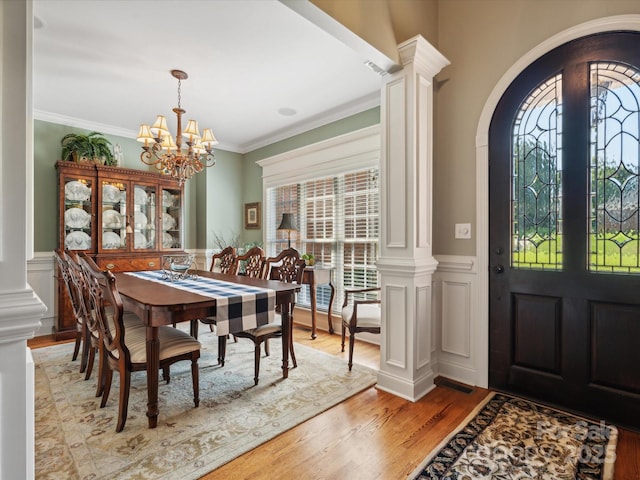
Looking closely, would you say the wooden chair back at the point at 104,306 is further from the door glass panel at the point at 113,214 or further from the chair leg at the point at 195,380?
the door glass panel at the point at 113,214

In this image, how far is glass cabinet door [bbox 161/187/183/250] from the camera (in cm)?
484

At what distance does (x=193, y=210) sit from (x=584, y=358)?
511 cm

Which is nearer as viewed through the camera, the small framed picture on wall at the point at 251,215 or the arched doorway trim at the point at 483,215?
the arched doorway trim at the point at 483,215

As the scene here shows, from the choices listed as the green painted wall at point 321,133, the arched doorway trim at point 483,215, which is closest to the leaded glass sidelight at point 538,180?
the arched doorway trim at point 483,215

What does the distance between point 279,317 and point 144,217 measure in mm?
2928

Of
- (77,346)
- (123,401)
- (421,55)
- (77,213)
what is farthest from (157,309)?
(77,213)

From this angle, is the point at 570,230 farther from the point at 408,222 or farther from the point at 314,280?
the point at 314,280

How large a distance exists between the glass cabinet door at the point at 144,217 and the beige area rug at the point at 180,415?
1830 millimetres

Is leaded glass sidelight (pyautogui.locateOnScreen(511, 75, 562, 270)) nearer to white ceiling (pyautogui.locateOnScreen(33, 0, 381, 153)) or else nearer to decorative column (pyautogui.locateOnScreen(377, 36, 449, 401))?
decorative column (pyautogui.locateOnScreen(377, 36, 449, 401))

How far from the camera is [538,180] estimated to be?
228 centimetres

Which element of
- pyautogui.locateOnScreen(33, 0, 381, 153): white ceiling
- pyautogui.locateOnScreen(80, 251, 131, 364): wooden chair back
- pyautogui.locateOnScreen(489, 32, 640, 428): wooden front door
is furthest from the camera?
pyautogui.locateOnScreen(33, 0, 381, 153): white ceiling

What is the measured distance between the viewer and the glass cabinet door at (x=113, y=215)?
426 cm

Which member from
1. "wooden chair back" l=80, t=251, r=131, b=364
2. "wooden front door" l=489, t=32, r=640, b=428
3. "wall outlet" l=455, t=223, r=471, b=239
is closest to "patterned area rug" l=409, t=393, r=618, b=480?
"wooden front door" l=489, t=32, r=640, b=428

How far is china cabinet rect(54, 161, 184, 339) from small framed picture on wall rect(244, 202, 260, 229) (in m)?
1.02
